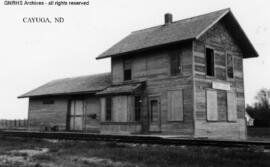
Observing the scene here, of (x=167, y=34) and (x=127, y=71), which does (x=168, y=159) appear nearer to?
(x=167, y=34)

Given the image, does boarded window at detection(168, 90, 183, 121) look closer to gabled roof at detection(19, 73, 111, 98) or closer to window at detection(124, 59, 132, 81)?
window at detection(124, 59, 132, 81)

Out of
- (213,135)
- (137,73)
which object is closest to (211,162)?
(213,135)

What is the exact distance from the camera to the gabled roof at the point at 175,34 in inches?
730

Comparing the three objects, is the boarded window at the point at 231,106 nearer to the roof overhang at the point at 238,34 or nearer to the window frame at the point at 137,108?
the roof overhang at the point at 238,34

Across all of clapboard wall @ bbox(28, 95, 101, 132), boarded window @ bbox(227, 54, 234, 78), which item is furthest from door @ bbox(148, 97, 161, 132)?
clapboard wall @ bbox(28, 95, 101, 132)

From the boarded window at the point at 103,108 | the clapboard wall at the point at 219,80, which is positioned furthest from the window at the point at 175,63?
the boarded window at the point at 103,108

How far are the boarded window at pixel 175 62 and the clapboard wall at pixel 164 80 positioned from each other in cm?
20

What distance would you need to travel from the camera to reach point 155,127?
63.6 feet

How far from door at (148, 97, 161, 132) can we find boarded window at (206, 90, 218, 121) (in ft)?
9.24

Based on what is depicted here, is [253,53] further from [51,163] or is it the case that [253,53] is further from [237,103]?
[51,163]

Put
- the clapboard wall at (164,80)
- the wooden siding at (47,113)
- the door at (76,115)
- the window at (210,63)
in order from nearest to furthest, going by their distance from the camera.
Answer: the clapboard wall at (164,80) < the window at (210,63) < the door at (76,115) < the wooden siding at (47,113)

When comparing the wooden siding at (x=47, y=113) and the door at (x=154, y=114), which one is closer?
the door at (x=154, y=114)

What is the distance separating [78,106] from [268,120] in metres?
28.2

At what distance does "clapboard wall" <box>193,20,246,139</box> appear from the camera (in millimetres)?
18062
